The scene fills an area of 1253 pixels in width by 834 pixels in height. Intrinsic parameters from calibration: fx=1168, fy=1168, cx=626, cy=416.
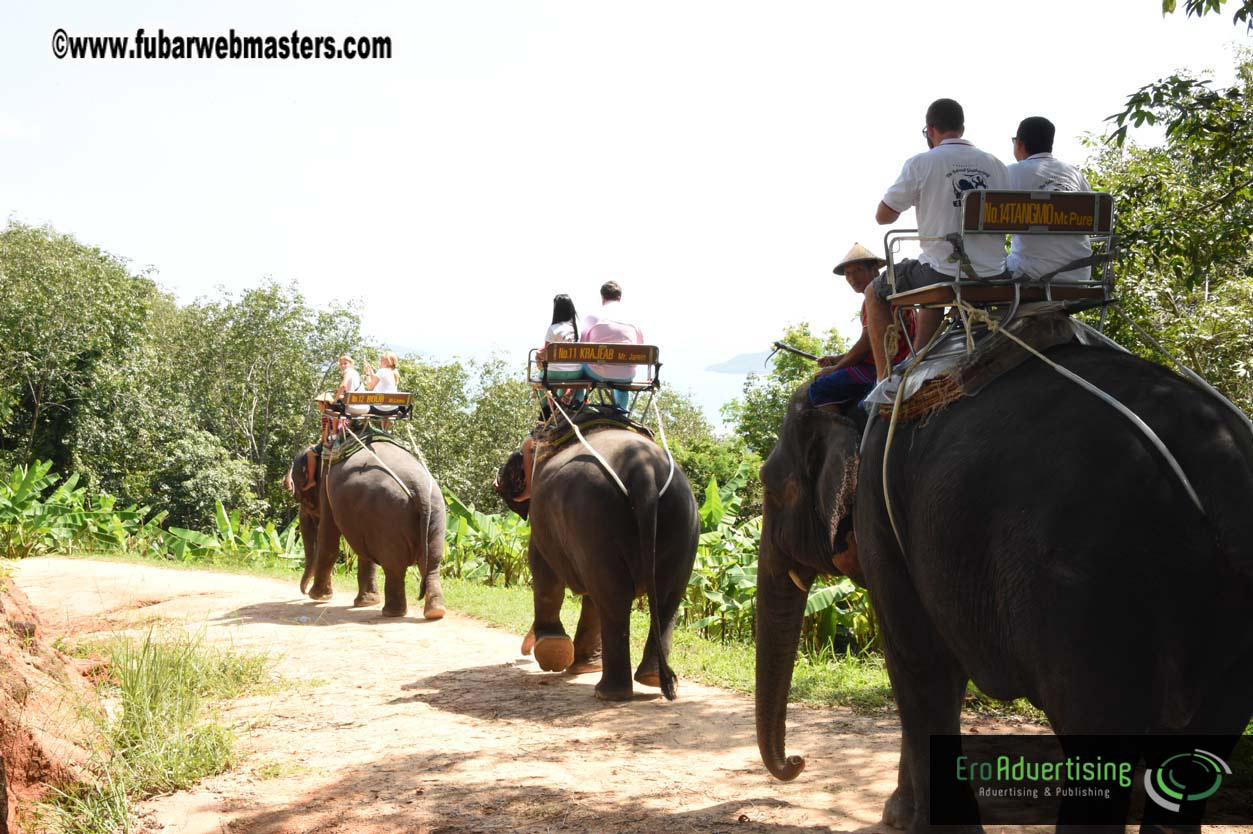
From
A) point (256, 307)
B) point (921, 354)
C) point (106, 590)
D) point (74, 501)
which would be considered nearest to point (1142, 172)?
point (921, 354)

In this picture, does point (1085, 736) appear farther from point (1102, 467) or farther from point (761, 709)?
point (761, 709)

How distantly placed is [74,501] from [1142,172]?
17424 mm

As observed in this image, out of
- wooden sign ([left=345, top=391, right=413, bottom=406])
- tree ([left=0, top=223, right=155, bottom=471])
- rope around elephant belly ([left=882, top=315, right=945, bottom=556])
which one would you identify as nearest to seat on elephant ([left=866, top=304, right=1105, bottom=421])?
rope around elephant belly ([left=882, top=315, right=945, bottom=556])

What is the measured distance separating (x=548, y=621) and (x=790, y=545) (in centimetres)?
366

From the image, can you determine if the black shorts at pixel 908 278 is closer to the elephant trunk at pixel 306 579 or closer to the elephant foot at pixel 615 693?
the elephant foot at pixel 615 693

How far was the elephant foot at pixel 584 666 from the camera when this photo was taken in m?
8.57

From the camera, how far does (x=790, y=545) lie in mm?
5094

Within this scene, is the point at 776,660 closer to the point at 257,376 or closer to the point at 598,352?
the point at 598,352

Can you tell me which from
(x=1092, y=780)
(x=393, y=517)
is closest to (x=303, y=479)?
(x=393, y=517)

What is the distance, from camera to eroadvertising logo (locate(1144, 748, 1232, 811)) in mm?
3145

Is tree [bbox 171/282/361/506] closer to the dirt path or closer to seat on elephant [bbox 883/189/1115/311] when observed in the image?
the dirt path

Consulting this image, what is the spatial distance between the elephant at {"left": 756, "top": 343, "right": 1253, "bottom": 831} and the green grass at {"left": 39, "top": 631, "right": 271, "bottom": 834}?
11.7ft

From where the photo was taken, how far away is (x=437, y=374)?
43.3m

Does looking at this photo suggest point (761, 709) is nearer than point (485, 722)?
Yes
